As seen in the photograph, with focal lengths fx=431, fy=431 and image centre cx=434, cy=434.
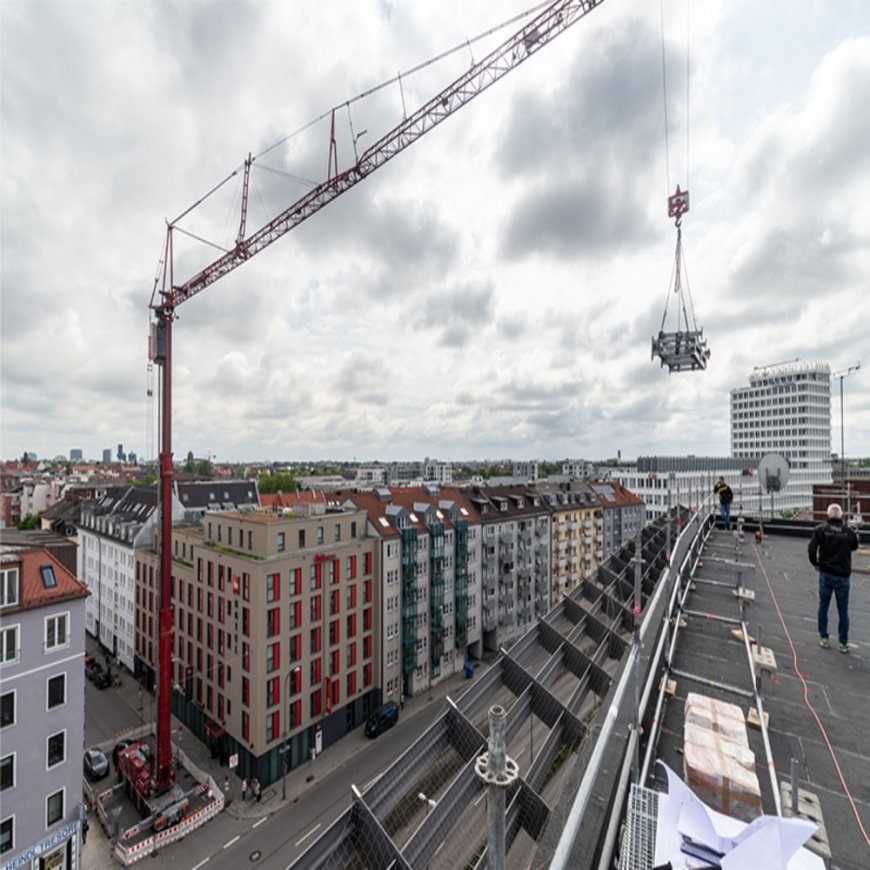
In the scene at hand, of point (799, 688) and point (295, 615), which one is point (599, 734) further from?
point (295, 615)

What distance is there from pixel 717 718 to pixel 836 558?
5.03 meters

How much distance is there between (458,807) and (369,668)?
117 feet

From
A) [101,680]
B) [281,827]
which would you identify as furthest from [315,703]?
[101,680]

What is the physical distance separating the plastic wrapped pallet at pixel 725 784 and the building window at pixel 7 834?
28.6 metres

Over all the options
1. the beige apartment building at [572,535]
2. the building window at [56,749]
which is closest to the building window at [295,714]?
the building window at [56,749]

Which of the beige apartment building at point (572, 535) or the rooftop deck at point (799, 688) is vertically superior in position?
the rooftop deck at point (799, 688)

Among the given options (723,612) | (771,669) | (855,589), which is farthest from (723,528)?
(771,669)

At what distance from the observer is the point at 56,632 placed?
68.6ft

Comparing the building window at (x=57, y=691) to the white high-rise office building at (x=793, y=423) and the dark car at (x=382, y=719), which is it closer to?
the dark car at (x=382, y=719)

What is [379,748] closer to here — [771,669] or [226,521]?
[226,521]

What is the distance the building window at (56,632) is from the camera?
20672mm

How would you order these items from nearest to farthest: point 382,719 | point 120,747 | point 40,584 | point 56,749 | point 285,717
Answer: point 56,749, point 40,584, point 285,717, point 120,747, point 382,719

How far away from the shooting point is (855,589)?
1400cm

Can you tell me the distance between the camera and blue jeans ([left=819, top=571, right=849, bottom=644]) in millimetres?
8914
